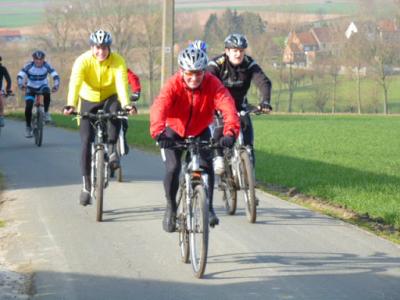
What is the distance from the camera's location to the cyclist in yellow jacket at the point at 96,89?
10.5 metres

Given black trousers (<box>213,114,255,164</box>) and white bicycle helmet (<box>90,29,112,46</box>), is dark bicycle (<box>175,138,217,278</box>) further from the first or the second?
white bicycle helmet (<box>90,29,112,46</box>)

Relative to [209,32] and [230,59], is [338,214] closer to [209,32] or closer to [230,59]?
[230,59]

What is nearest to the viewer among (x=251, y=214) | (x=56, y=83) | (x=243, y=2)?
(x=251, y=214)

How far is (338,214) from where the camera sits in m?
11.1

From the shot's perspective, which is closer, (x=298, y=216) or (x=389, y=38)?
(x=298, y=216)

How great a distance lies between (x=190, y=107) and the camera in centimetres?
803

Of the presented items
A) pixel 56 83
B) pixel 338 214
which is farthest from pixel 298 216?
pixel 56 83

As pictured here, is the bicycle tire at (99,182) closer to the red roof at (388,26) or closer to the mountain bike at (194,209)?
the mountain bike at (194,209)

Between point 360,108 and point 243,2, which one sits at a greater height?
point 243,2

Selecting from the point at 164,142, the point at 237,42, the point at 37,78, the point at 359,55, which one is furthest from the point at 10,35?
the point at 164,142

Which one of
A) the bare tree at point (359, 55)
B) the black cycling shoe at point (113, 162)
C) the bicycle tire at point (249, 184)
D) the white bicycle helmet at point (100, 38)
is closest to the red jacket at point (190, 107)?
the bicycle tire at point (249, 184)

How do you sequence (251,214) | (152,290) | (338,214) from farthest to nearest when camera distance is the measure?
(338,214)
(251,214)
(152,290)

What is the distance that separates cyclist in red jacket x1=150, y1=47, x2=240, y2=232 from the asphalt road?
0.56m

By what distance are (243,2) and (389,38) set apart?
2516 centimetres
